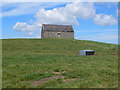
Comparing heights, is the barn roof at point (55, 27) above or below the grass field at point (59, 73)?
above

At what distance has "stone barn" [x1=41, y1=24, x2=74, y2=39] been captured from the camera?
106500 millimetres

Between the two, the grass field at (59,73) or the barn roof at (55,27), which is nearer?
the grass field at (59,73)

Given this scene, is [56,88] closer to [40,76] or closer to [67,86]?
[67,86]

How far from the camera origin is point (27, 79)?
1006 cm

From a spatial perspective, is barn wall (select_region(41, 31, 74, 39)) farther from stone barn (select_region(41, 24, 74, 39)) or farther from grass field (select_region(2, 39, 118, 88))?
grass field (select_region(2, 39, 118, 88))

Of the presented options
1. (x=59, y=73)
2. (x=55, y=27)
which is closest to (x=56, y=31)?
(x=55, y=27)

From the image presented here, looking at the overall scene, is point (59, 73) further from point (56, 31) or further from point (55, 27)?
point (55, 27)

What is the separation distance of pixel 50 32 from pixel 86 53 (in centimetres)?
7782

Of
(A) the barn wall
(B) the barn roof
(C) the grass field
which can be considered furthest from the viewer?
(B) the barn roof

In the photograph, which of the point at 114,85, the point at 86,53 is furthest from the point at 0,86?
the point at 86,53

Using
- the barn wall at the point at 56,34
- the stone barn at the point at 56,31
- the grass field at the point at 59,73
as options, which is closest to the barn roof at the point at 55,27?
the stone barn at the point at 56,31

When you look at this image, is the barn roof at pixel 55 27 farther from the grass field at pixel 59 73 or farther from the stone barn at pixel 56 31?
the grass field at pixel 59 73

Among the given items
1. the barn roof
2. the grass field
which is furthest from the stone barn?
the grass field

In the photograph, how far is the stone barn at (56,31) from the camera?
349 feet
